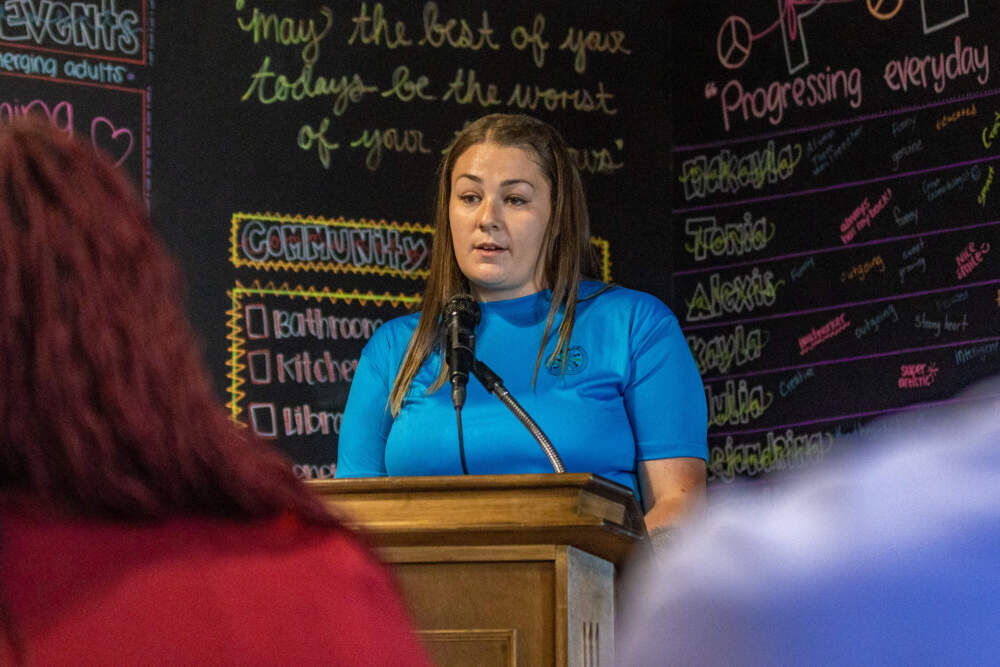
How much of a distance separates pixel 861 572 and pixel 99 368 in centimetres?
44

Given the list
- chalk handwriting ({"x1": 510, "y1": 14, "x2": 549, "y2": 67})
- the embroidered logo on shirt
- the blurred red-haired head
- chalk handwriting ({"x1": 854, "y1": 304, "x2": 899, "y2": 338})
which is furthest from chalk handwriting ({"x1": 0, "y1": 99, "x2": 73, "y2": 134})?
the blurred red-haired head

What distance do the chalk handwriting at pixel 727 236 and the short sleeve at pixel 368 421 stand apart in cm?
168

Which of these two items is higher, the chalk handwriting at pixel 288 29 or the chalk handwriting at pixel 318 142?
the chalk handwriting at pixel 288 29

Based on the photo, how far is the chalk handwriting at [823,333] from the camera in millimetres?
3799

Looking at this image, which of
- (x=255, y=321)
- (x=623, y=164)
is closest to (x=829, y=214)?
(x=623, y=164)

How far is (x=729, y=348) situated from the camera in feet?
13.2

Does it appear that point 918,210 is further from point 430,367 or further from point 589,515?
point 589,515

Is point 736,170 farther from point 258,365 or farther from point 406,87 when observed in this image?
point 258,365

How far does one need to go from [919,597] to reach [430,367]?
1.95 metres

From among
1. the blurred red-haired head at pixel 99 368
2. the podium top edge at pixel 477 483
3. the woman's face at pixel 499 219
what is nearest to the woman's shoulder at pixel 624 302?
the woman's face at pixel 499 219

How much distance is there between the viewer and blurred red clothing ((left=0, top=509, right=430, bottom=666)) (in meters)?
0.79

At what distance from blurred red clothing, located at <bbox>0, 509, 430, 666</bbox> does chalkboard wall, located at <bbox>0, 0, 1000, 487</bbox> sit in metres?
2.90

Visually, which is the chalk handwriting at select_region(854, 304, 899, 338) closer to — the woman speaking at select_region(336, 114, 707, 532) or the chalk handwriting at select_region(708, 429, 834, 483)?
the chalk handwriting at select_region(708, 429, 834, 483)

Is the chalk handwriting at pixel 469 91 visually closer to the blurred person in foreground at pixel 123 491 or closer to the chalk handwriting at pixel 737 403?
the chalk handwriting at pixel 737 403
